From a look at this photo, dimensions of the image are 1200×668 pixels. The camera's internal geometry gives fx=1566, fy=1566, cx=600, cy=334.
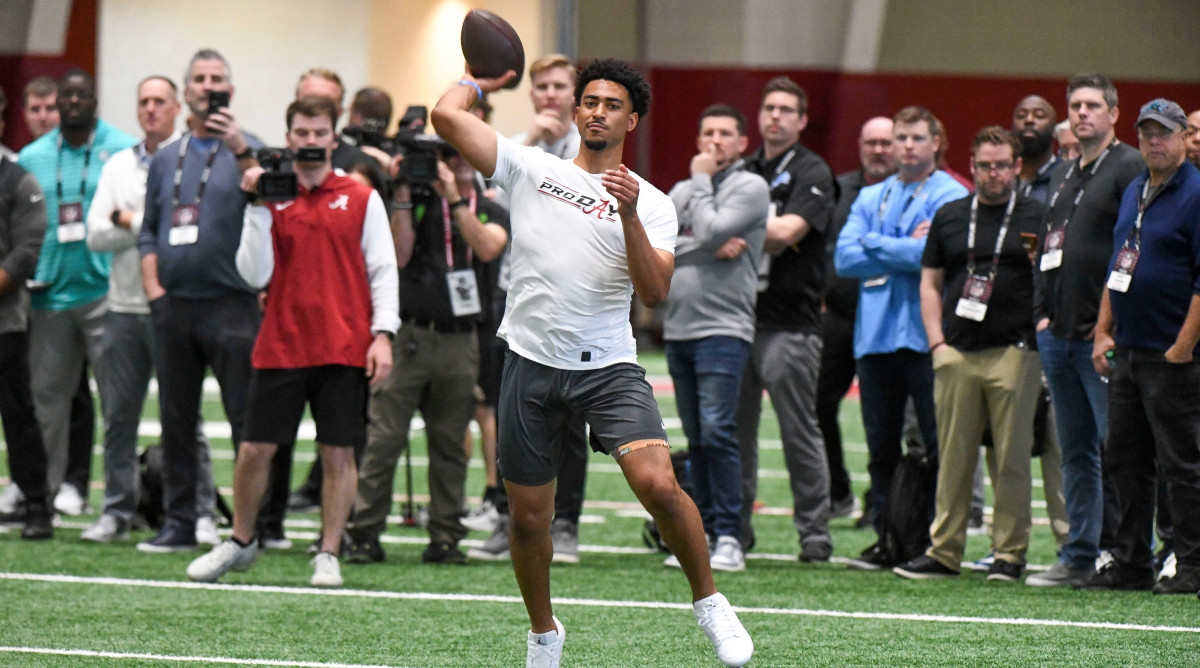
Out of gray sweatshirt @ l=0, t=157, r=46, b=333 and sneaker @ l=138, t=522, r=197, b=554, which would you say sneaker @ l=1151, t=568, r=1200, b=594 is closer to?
sneaker @ l=138, t=522, r=197, b=554

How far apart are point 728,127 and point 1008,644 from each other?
2.95 m

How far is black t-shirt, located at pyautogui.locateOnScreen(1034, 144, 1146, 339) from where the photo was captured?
260 inches

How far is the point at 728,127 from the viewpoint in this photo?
7.39 m

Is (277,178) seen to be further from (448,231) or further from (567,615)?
(567,615)

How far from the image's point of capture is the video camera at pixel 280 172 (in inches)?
257

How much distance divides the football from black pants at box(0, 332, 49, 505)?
4105 mm

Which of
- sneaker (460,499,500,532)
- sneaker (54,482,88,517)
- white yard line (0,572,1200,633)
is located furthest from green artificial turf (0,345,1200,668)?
sneaker (54,482,88,517)

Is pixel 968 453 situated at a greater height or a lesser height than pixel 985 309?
lesser

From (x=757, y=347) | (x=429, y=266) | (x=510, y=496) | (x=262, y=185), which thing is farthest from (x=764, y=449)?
(x=510, y=496)

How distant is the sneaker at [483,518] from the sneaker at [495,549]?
0.82m

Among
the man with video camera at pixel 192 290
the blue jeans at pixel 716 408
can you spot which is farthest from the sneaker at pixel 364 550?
the blue jeans at pixel 716 408

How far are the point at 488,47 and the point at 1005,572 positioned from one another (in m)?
3.51

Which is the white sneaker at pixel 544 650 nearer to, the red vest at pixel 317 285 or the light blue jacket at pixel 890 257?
the red vest at pixel 317 285

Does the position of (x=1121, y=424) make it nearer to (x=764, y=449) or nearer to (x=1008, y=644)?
(x=1008, y=644)
